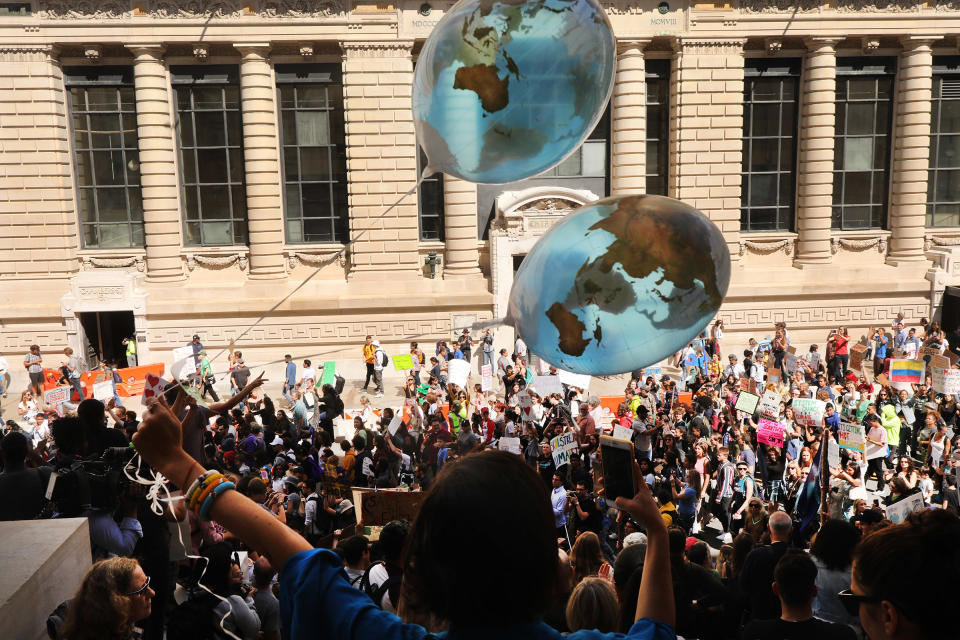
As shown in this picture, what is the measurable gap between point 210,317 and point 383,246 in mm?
5727

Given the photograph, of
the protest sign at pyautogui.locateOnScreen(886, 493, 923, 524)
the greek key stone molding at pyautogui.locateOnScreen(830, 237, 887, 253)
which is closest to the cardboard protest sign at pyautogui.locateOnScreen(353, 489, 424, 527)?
the protest sign at pyautogui.locateOnScreen(886, 493, 923, 524)

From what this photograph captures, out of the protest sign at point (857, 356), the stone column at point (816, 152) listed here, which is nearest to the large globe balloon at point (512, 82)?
the protest sign at point (857, 356)

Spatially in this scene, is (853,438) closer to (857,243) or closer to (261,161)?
(857,243)

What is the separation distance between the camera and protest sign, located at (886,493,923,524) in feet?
27.9

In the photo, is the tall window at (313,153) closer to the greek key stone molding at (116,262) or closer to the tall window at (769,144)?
the greek key stone molding at (116,262)

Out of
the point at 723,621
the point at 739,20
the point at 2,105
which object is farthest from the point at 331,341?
the point at 723,621

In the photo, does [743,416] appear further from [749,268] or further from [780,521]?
[749,268]

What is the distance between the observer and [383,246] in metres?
26.9

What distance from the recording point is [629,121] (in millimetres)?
26984

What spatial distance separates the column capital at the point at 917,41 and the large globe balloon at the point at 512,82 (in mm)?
26392

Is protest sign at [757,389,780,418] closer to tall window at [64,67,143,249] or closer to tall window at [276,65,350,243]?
tall window at [276,65,350,243]

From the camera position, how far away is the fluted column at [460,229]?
26781mm

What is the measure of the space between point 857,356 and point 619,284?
71.9 feet

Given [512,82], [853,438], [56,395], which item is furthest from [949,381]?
[56,395]
